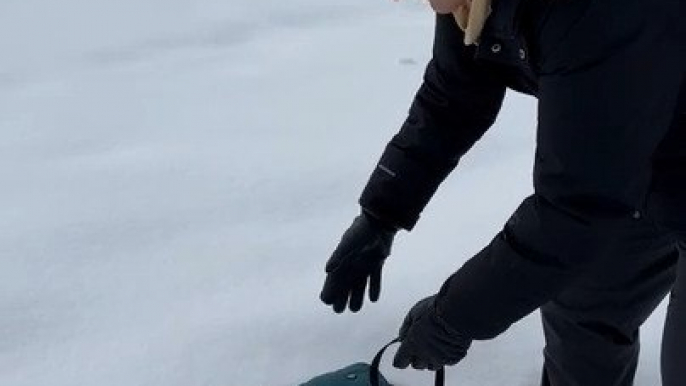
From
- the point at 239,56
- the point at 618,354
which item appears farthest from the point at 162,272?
the point at 239,56

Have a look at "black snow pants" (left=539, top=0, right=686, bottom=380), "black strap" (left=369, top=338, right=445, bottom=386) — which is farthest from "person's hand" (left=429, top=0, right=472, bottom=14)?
"black strap" (left=369, top=338, right=445, bottom=386)

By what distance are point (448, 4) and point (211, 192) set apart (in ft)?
3.70

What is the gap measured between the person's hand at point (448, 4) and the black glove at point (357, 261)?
388mm

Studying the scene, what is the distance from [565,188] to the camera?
0.90 meters

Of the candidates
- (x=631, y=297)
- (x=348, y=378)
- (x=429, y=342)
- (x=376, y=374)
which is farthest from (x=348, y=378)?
(x=631, y=297)

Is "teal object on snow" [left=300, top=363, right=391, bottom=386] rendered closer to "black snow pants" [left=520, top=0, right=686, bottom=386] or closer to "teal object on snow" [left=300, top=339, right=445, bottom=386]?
"teal object on snow" [left=300, top=339, right=445, bottom=386]

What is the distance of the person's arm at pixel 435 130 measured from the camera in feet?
3.68

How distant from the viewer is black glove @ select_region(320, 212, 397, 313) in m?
1.26

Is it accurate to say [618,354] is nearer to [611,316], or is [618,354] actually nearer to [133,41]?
[611,316]

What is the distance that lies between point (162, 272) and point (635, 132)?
1036 mm

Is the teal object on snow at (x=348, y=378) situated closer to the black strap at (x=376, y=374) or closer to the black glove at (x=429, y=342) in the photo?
the black strap at (x=376, y=374)

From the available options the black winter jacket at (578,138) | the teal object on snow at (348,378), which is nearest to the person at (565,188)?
the black winter jacket at (578,138)

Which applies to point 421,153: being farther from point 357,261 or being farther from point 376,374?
point 376,374

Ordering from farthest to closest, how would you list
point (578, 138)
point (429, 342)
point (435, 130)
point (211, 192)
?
point (211, 192), point (435, 130), point (429, 342), point (578, 138)
